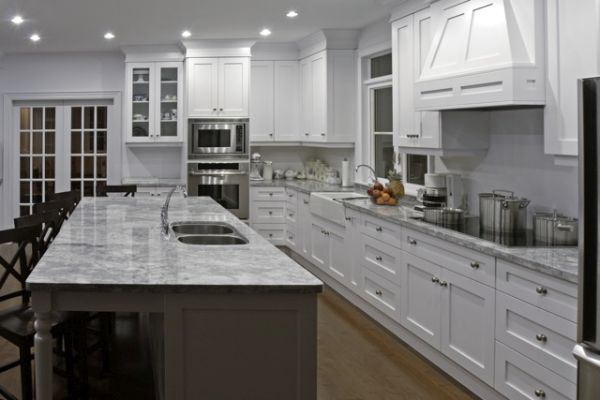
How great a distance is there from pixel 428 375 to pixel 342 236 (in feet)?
6.10

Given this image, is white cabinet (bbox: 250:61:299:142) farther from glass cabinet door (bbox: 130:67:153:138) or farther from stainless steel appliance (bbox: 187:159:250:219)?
glass cabinet door (bbox: 130:67:153:138)

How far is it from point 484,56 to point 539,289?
143cm

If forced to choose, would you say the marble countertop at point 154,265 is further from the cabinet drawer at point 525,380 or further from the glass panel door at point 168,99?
the glass panel door at point 168,99

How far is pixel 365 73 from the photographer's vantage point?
6.48 m

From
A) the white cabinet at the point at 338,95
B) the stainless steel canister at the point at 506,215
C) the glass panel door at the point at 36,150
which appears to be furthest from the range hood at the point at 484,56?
the glass panel door at the point at 36,150

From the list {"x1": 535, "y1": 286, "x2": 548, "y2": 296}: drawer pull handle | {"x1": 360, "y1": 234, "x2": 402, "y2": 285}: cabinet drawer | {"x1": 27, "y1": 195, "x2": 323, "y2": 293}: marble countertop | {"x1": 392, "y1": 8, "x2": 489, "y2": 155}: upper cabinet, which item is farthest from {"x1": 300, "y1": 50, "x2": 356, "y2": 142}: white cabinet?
{"x1": 535, "y1": 286, "x2": 548, "y2": 296}: drawer pull handle

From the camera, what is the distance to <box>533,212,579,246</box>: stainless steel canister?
3.03m

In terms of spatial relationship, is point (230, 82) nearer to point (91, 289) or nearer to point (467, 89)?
point (467, 89)

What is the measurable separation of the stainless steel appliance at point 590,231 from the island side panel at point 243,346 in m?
0.89

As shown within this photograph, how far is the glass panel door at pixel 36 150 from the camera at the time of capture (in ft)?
27.3

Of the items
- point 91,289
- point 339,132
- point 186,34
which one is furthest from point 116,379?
point 186,34

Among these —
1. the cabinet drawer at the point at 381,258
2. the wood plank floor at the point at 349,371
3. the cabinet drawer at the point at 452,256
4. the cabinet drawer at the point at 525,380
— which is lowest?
the wood plank floor at the point at 349,371

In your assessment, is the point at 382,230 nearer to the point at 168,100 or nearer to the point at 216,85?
the point at 216,85

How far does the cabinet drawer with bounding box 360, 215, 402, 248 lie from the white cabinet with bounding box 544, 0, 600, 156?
1.35 metres
